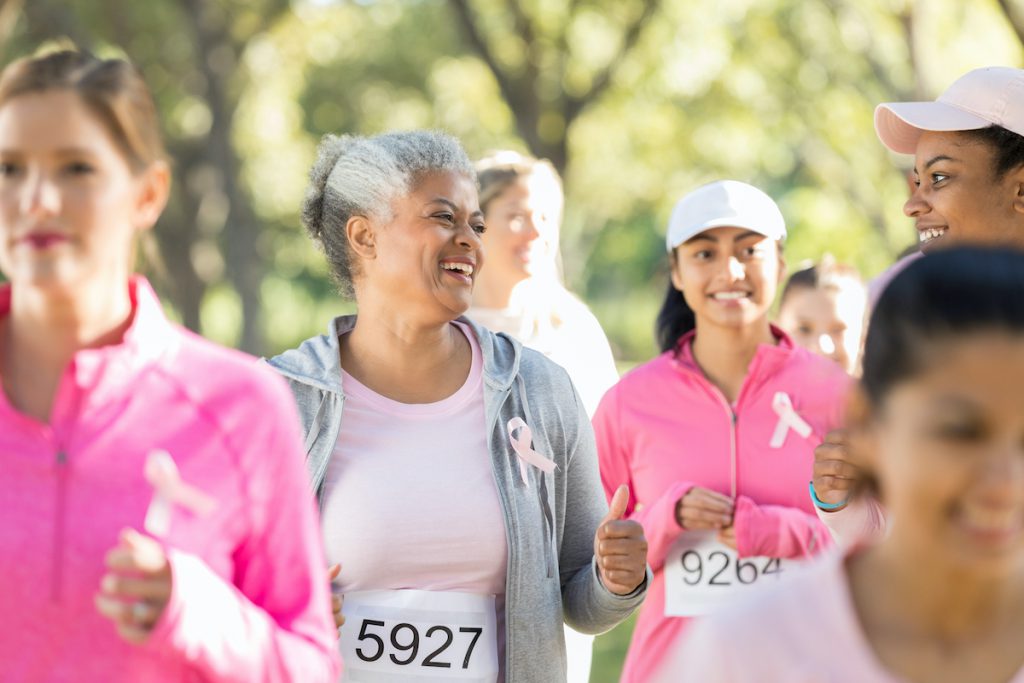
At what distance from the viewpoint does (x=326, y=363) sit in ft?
12.5

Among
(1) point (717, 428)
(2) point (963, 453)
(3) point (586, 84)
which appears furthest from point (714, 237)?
(3) point (586, 84)

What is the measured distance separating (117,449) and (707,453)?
8.86ft

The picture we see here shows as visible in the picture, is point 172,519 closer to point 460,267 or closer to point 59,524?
point 59,524

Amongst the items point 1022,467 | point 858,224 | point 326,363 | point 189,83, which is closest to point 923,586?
point 1022,467

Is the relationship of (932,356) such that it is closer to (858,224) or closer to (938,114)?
(938,114)

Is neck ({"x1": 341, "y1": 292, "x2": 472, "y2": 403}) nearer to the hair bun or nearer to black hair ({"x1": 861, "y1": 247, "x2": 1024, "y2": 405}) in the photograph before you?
the hair bun

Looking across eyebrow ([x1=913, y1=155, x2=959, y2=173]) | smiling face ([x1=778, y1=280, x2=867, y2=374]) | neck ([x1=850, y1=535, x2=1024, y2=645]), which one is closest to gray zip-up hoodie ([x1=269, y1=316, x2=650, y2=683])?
eyebrow ([x1=913, y1=155, x2=959, y2=173])

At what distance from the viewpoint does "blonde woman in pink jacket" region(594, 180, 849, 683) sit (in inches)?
179

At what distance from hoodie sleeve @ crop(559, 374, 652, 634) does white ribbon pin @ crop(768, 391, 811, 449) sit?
94 centimetres

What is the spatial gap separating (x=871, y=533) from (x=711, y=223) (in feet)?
7.44

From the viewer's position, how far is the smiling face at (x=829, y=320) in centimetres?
702

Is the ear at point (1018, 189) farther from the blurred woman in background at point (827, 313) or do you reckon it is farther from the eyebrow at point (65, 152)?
the blurred woman in background at point (827, 313)

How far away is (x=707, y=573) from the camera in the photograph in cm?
463

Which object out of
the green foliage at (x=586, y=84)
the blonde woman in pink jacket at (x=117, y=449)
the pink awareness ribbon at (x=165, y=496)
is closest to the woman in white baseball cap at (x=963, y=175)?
the blonde woman in pink jacket at (x=117, y=449)
